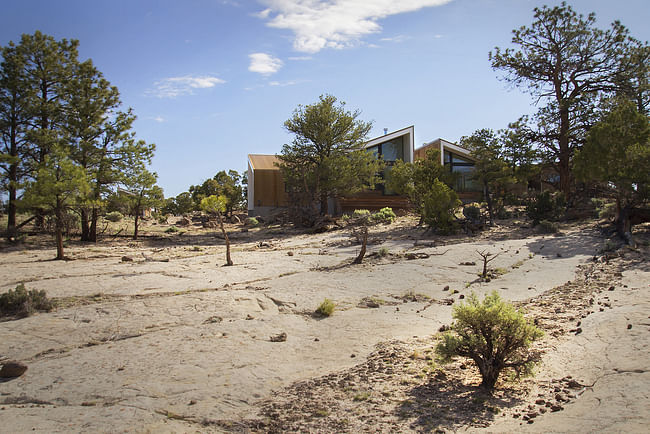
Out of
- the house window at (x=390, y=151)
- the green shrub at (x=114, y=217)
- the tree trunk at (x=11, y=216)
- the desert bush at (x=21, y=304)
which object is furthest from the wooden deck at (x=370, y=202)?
the desert bush at (x=21, y=304)

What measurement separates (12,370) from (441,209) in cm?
1543

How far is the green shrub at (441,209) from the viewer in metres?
18.0

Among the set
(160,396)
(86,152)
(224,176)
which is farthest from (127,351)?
(224,176)

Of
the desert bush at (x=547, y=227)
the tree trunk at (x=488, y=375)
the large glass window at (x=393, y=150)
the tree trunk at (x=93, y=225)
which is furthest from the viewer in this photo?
the large glass window at (x=393, y=150)

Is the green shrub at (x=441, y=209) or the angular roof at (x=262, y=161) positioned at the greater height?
the angular roof at (x=262, y=161)

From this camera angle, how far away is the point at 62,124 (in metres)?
22.9

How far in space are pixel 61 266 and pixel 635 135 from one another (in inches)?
764

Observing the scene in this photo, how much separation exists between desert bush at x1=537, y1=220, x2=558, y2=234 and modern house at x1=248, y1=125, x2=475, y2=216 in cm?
1342

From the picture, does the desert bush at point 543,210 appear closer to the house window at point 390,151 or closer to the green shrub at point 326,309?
the green shrub at point 326,309

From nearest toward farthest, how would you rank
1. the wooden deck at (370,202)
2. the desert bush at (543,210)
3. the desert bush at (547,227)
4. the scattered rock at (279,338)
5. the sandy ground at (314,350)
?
the sandy ground at (314,350) → the scattered rock at (279,338) → the desert bush at (547,227) → the desert bush at (543,210) → the wooden deck at (370,202)

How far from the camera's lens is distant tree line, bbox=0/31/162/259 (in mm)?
21672

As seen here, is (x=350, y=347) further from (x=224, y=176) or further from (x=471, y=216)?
(x=224, y=176)

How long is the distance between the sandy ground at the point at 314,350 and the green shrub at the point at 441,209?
5.25m

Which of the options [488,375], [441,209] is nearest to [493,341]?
[488,375]
